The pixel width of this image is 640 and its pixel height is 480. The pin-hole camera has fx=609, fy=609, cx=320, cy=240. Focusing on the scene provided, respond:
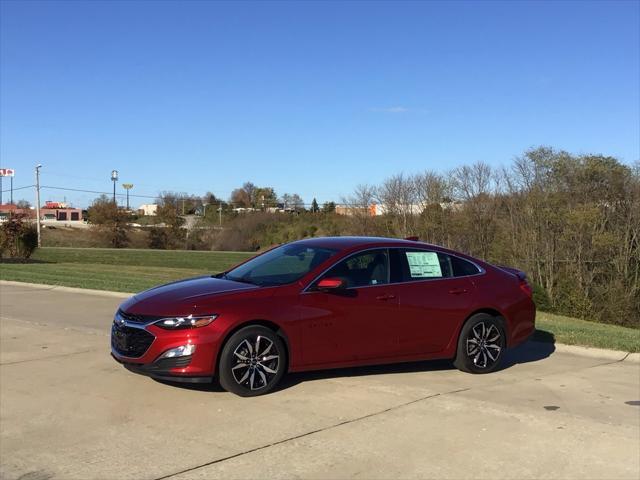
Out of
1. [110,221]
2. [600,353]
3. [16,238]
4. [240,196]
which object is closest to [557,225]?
[600,353]

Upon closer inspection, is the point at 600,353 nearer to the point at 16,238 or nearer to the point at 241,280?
the point at 241,280

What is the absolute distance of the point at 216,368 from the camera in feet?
18.3

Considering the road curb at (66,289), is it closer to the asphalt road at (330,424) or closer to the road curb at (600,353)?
the asphalt road at (330,424)

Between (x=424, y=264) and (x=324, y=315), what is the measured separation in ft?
4.91

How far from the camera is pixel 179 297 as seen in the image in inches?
229

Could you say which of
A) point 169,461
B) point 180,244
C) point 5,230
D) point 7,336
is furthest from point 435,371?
point 180,244

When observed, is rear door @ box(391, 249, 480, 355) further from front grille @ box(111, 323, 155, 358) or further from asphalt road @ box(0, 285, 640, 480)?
front grille @ box(111, 323, 155, 358)

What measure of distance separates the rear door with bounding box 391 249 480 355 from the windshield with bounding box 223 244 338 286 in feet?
2.86

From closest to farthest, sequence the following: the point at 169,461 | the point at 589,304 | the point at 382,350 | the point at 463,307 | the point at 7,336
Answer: the point at 169,461 → the point at 382,350 → the point at 463,307 → the point at 7,336 → the point at 589,304

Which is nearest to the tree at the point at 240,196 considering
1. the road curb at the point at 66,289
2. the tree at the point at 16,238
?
the tree at the point at 16,238

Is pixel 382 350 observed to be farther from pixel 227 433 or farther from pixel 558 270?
pixel 558 270

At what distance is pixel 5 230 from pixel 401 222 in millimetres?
18902

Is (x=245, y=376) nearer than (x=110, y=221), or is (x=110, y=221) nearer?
(x=245, y=376)

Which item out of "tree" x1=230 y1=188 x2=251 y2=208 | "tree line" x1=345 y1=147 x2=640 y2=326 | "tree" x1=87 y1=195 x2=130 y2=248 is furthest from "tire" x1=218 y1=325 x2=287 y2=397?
"tree" x1=230 y1=188 x2=251 y2=208
